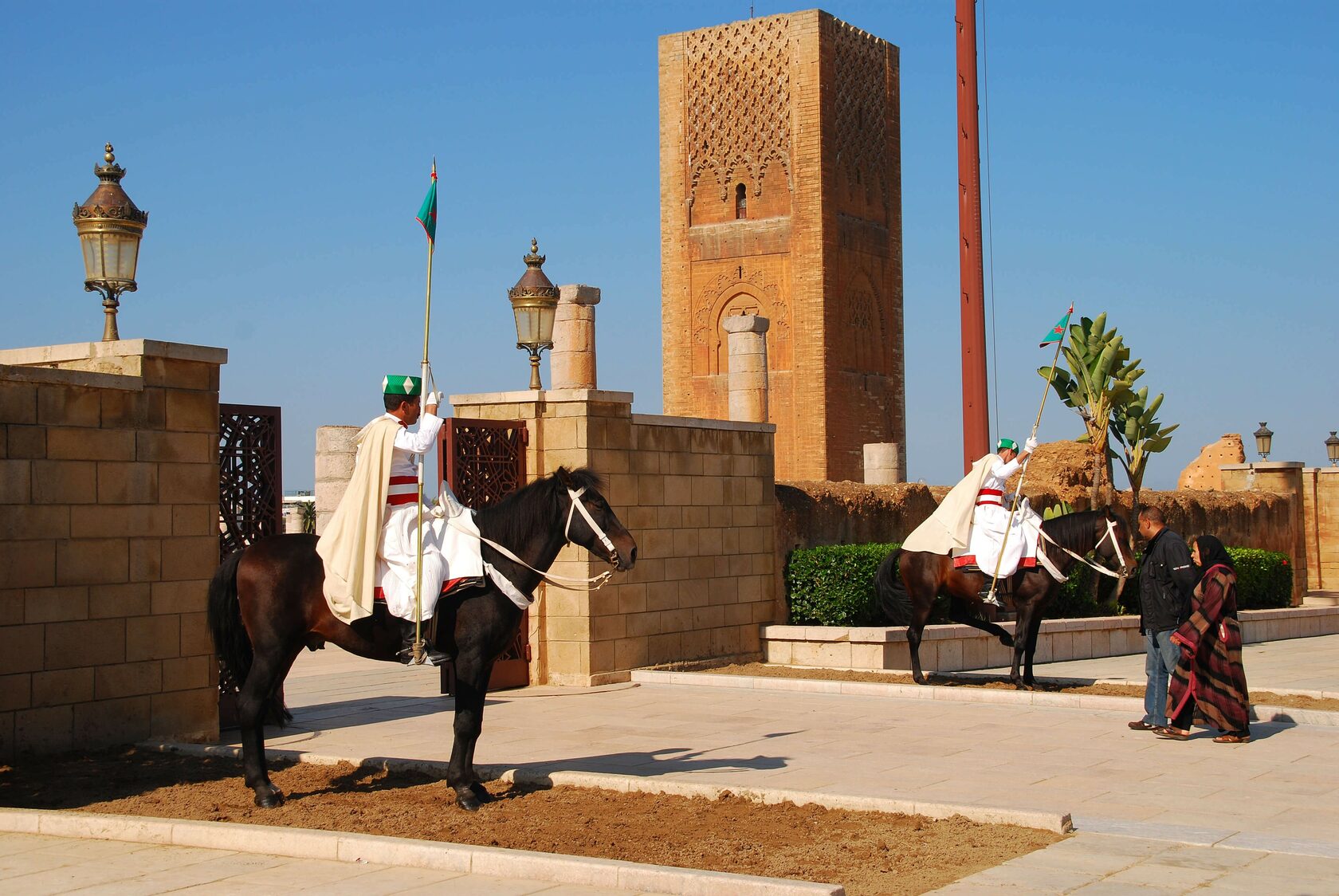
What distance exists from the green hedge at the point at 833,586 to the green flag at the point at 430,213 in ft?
29.0

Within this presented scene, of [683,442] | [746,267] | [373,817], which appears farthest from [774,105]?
[373,817]

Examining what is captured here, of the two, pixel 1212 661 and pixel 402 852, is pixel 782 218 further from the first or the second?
pixel 402 852

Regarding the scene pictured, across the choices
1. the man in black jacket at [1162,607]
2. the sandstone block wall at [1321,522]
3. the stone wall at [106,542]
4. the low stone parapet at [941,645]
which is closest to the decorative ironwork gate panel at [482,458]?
the stone wall at [106,542]

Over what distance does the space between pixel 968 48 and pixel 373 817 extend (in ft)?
46.7

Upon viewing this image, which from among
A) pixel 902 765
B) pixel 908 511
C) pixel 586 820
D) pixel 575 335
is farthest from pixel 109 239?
pixel 908 511

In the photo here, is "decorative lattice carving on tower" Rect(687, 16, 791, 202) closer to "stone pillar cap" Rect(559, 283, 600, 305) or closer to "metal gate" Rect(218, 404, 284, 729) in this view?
"stone pillar cap" Rect(559, 283, 600, 305)

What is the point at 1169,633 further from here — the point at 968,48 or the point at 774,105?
the point at 774,105

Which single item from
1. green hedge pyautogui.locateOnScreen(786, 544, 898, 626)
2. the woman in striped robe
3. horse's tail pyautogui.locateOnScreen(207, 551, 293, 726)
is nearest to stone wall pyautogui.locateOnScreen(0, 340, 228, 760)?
Answer: horse's tail pyautogui.locateOnScreen(207, 551, 293, 726)

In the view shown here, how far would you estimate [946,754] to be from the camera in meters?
9.13

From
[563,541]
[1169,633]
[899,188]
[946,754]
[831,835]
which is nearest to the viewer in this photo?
[831,835]

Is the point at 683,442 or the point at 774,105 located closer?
the point at 683,442

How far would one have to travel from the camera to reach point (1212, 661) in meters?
9.81

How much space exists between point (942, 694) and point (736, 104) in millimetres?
32515

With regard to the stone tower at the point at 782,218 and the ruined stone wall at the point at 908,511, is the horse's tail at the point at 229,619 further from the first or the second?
the stone tower at the point at 782,218
